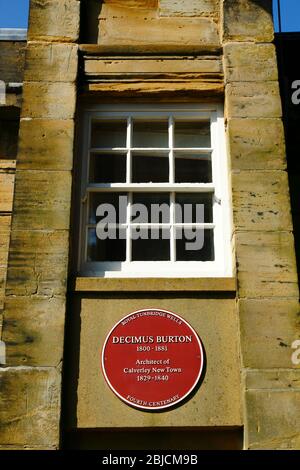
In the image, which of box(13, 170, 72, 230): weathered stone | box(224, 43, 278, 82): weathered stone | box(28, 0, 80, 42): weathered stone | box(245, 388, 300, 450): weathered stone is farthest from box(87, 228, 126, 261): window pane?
box(28, 0, 80, 42): weathered stone

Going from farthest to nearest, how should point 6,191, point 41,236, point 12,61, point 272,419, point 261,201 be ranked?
A: point 12,61, point 6,191, point 261,201, point 41,236, point 272,419

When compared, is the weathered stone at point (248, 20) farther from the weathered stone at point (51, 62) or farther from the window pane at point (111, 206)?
the window pane at point (111, 206)

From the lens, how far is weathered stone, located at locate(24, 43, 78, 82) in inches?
231

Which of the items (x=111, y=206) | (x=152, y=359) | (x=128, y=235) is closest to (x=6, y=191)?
(x=111, y=206)

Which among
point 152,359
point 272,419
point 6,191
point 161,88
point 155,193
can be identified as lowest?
point 272,419

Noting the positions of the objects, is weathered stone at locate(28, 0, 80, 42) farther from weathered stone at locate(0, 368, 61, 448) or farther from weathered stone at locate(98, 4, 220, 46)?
weathered stone at locate(0, 368, 61, 448)

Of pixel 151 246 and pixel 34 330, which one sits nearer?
pixel 34 330

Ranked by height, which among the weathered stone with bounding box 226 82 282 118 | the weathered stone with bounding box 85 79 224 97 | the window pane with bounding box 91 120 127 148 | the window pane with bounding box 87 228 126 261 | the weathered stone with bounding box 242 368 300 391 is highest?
the weathered stone with bounding box 85 79 224 97

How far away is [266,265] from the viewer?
16.9ft

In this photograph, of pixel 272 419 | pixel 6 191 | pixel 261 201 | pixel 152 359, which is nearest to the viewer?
pixel 272 419

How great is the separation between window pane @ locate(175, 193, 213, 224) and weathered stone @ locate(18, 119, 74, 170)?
114cm

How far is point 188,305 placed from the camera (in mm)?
5086

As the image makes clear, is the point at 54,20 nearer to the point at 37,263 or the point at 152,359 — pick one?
the point at 37,263

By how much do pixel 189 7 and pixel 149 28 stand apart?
20.6 inches
